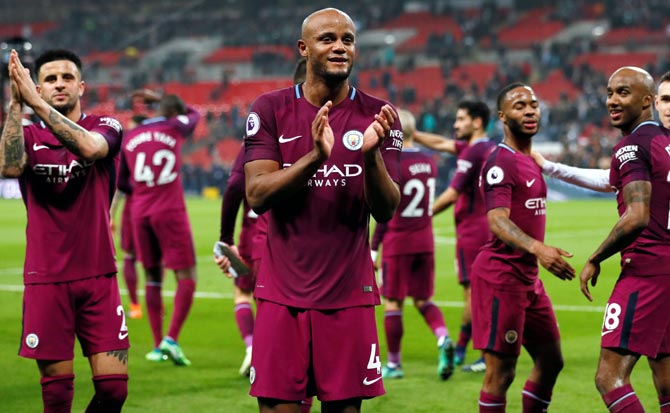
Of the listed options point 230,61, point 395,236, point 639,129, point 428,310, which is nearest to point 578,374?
point 428,310

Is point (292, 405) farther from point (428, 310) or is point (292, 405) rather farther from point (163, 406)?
point (428, 310)

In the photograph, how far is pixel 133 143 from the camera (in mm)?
10133

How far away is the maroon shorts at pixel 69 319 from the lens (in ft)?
18.8

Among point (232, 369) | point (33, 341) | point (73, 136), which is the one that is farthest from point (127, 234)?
point (73, 136)

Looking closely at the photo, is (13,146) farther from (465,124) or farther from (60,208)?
(465,124)

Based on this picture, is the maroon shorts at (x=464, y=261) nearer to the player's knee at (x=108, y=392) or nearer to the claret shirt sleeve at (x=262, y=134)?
the player's knee at (x=108, y=392)

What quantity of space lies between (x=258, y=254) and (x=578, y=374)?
3.16 meters

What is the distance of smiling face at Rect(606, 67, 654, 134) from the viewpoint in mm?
5770

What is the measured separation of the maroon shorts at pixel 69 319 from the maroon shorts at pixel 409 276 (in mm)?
3753

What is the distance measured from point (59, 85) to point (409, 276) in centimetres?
429

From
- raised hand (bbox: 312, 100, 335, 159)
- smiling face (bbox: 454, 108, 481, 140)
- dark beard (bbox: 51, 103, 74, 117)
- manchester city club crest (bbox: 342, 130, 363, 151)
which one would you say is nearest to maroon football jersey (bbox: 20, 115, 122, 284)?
dark beard (bbox: 51, 103, 74, 117)

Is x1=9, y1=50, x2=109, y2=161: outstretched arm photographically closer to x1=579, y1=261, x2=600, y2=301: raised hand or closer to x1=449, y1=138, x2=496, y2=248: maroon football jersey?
x1=579, y1=261, x2=600, y2=301: raised hand

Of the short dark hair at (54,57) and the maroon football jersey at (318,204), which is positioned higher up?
the short dark hair at (54,57)

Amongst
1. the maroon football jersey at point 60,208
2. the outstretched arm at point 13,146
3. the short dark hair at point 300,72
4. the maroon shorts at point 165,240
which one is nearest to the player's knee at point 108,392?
the maroon football jersey at point 60,208
